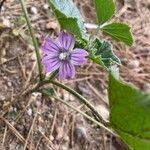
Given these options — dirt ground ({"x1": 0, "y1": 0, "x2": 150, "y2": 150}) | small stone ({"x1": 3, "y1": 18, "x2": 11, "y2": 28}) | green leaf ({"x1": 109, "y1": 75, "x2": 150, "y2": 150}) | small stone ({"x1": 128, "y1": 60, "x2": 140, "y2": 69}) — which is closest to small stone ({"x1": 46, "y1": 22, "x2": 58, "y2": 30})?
dirt ground ({"x1": 0, "y1": 0, "x2": 150, "y2": 150})

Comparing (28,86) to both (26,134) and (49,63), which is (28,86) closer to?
(26,134)

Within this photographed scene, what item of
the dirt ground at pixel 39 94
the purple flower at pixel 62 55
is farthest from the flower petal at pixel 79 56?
the dirt ground at pixel 39 94

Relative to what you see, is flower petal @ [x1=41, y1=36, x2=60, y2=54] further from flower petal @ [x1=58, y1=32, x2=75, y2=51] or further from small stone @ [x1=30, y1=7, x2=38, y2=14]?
small stone @ [x1=30, y1=7, x2=38, y2=14]

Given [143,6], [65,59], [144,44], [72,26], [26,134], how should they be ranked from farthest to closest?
[143,6] < [144,44] < [26,134] < [65,59] < [72,26]

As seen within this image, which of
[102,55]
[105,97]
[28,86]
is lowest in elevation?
[105,97]

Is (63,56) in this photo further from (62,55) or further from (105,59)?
(105,59)

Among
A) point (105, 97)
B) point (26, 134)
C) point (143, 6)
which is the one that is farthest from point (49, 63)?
point (143, 6)
